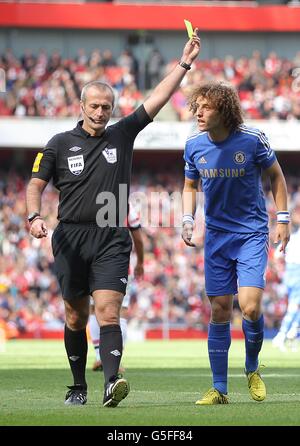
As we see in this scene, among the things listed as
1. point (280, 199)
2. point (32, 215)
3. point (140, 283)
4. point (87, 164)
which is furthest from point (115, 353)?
point (140, 283)

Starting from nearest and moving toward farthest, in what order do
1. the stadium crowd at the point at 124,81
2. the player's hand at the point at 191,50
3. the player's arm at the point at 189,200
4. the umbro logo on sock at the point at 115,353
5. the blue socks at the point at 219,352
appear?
the umbro logo on sock at the point at 115,353
the player's hand at the point at 191,50
the blue socks at the point at 219,352
the player's arm at the point at 189,200
the stadium crowd at the point at 124,81

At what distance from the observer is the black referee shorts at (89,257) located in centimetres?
892

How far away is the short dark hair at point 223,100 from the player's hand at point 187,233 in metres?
0.83

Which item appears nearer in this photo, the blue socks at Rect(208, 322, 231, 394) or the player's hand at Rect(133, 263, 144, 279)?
the blue socks at Rect(208, 322, 231, 394)

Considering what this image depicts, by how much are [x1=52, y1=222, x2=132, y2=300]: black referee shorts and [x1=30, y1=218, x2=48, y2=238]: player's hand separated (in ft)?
1.15

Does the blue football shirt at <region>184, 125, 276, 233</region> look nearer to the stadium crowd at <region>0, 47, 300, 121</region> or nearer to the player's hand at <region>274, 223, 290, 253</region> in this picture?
the player's hand at <region>274, 223, 290, 253</region>

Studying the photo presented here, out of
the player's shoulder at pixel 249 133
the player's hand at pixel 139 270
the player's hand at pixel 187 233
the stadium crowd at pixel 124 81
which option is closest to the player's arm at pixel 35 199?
the player's hand at pixel 187 233

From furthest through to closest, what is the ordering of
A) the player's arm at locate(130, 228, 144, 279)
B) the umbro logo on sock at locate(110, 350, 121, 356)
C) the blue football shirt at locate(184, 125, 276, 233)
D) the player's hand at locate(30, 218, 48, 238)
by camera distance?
1. the player's arm at locate(130, 228, 144, 279)
2. the blue football shirt at locate(184, 125, 276, 233)
3. the umbro logo on sock at locate(110, 350, 121, 356)
4. the player's hand at locate(30, 218, 48, 238)

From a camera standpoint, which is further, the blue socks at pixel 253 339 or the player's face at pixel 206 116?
the blue socks at pixel 253 339

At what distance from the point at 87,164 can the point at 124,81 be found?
28193mm

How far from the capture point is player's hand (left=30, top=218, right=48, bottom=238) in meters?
8.66

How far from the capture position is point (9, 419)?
7754 millimetres

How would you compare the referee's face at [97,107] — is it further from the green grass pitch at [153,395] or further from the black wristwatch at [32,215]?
the green grass pitch at [153,395]

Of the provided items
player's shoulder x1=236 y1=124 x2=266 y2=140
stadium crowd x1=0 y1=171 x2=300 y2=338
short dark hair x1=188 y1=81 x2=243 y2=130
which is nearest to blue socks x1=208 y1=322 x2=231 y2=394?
player's shoulder x1=236 y1=124 x2=266 y2=140
